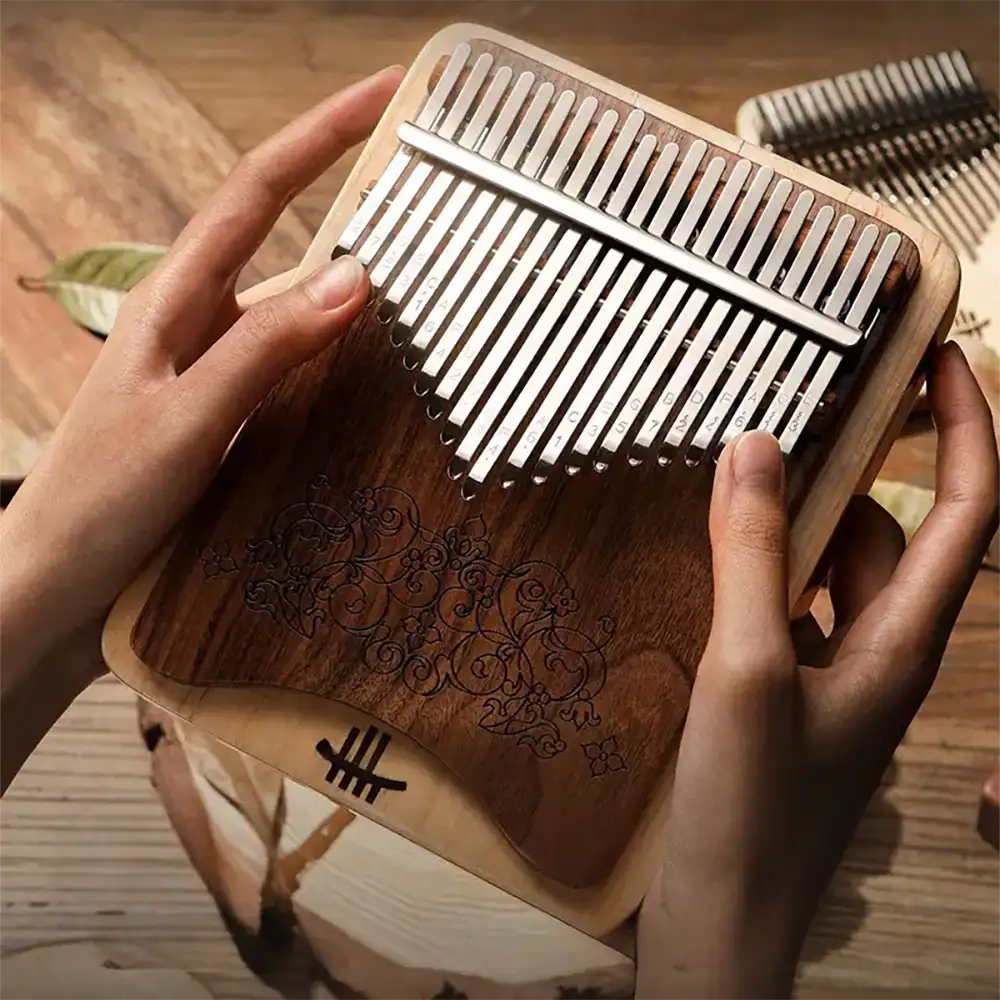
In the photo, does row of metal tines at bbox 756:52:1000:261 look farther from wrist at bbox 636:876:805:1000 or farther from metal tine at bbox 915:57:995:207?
wrist at bbox 636:876:805:1000

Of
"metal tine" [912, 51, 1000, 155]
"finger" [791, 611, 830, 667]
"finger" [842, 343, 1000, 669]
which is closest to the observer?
"finger" [842, 343, 1000, 669]

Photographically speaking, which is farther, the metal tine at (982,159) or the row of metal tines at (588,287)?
the metal tine at (982,159)

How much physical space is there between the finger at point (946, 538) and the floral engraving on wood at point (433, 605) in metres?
0.22

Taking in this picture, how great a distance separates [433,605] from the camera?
72 centimetres

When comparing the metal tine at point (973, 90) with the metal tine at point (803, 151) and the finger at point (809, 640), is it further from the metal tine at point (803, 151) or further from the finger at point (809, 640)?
the finger at point (809, 640)

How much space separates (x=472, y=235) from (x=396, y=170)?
0.07m

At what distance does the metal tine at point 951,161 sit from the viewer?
108 centimetres

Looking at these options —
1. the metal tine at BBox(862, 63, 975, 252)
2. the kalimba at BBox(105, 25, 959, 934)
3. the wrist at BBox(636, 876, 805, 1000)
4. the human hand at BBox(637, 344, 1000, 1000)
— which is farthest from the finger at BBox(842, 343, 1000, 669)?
the metal tine at BBox(862, 63, 975, 252)

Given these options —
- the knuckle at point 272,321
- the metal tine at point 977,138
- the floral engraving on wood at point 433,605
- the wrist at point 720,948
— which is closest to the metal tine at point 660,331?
the floral engraving on wood at point 433,605

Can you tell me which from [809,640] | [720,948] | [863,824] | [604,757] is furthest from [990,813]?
[604,757]

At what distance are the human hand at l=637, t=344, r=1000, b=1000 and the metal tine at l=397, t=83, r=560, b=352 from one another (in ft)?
0.72

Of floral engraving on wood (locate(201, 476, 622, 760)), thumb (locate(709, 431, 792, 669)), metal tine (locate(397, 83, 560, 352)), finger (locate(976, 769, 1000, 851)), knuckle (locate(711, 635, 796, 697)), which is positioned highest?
metal tine (locate(397, 83, 560, 352))

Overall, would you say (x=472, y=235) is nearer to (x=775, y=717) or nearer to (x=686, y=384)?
(x=686, y=384)

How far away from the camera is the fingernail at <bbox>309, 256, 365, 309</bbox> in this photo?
2.35 feet
